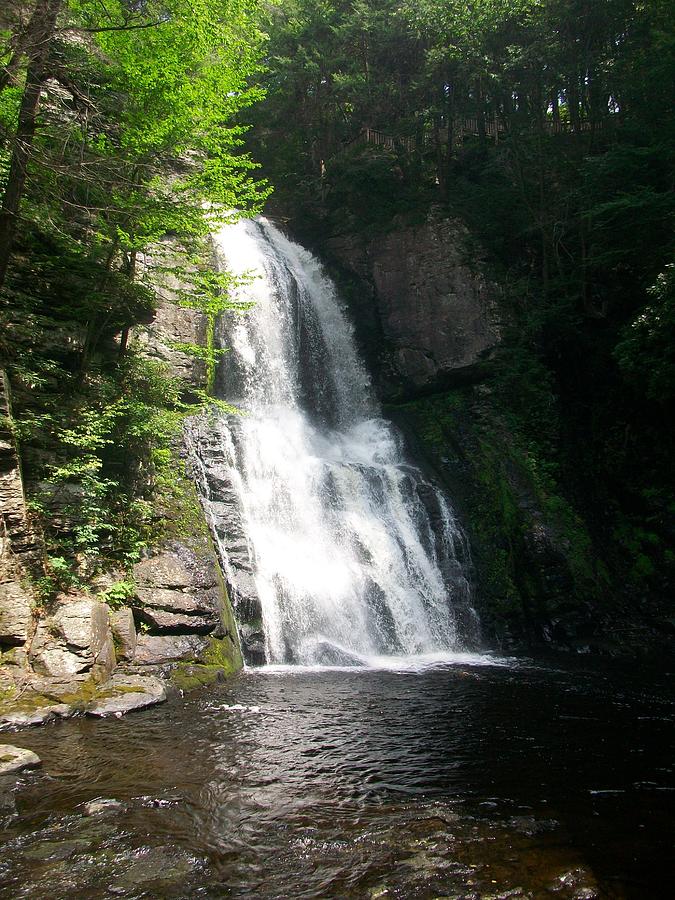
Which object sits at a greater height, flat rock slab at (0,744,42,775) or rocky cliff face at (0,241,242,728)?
rocky cliff face at (0,241,242,728)

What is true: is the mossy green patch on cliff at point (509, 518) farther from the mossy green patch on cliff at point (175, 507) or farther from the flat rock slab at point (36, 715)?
the flat rock slab at point (36, 715)

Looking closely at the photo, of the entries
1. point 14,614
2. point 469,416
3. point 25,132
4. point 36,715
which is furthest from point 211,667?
point 469,416

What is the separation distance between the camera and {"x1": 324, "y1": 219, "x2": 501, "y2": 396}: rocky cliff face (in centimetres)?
1842

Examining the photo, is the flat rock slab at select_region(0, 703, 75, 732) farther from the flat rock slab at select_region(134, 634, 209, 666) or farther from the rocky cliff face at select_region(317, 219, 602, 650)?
the rocky cliff face at select_region(317, 219, 602, 650)

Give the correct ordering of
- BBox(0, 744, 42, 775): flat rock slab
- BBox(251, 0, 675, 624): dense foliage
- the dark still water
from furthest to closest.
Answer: BBox(251, 0, 675, 624): dense foliage < BBox(0, 744, 42, 775): flat rock slab < the dark still water

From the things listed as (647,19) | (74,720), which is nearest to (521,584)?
(74,720)

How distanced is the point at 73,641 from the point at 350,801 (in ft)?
14.9

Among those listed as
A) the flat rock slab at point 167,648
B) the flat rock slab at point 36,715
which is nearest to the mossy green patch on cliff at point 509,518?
the flat rock slab at point 167,648

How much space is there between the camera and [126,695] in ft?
24.2

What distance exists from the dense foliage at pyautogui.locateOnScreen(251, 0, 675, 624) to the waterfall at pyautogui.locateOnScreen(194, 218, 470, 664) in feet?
12.9

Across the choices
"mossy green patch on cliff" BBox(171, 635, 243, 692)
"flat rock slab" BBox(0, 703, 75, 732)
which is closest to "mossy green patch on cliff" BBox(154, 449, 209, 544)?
"mossy green patch on cliff" BBox(171, 635, 243, 692)

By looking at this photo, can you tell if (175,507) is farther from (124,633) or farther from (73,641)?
(73,641)

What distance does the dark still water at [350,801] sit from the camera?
3.62 m

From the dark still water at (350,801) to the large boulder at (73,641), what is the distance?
1003 millimetres
